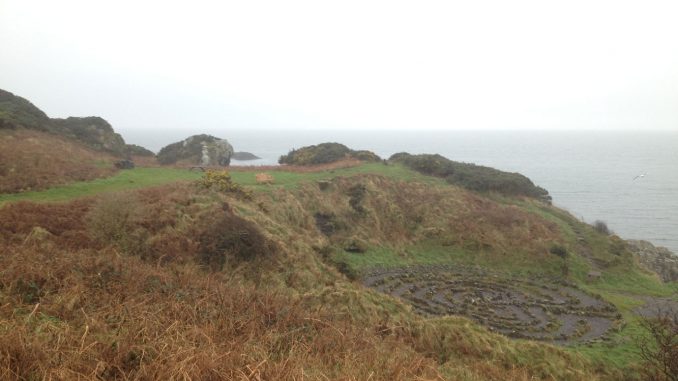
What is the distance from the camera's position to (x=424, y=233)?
33.1 meters

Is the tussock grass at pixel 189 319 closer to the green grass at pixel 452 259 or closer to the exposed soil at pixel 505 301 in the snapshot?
the exposed soil at pixel 505 301

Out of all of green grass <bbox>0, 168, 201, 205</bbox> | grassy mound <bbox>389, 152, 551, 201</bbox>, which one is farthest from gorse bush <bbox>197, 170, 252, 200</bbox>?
grassy mound <bbox>389, 152, 551, 201</bbox>

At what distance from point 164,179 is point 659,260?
1831 inches

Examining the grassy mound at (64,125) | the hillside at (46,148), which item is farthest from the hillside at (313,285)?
the grassy mound at (64,125)

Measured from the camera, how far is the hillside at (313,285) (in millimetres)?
6211

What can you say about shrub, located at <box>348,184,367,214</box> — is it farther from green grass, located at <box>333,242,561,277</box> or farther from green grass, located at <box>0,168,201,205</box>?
green grass, located at <box>0,168,201,205</box>

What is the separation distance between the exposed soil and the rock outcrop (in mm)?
31650

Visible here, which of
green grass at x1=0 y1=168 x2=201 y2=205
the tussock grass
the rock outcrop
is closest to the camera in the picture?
the tussock grass

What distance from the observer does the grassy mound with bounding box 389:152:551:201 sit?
41188 millimetres

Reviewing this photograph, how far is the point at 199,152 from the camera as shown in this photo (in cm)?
4894

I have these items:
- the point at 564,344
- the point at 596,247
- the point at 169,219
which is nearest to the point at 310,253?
the point at 169,219

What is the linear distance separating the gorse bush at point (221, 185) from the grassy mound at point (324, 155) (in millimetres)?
19411

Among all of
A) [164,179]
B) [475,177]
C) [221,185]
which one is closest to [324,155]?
[475,177]

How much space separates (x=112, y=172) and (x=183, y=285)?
73.0ft
